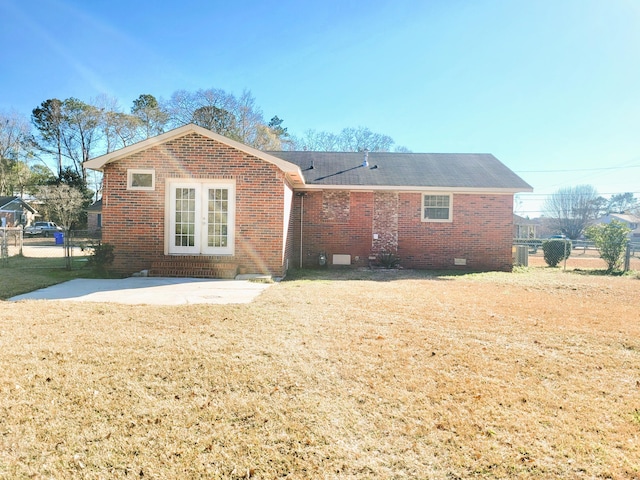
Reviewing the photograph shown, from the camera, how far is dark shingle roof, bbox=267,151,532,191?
1311 centimetres

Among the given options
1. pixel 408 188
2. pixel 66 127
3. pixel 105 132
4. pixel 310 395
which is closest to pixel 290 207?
pixel 408 188

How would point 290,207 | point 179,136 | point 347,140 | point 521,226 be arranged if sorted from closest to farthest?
point 179,136 < point 290,207 < point 521,226 < point 347,140

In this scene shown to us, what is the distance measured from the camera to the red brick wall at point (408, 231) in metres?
13.1

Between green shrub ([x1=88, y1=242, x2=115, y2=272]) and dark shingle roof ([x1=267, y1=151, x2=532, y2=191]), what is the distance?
21.5 feet

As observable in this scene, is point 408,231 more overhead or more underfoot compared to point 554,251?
more overhead

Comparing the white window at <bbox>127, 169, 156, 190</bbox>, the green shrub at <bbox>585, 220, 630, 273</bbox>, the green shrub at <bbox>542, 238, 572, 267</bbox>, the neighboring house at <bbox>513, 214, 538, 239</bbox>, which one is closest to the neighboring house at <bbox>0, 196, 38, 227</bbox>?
the white window at <bbox>127, 169, 156, 190</bbox>

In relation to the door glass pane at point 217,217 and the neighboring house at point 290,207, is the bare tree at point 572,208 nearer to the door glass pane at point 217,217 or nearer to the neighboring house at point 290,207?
the neighboring house at point 290,207

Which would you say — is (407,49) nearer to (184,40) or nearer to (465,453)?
(184,40)

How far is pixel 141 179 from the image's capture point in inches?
385

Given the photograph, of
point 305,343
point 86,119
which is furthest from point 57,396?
point 86,119

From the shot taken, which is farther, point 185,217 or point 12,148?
point 12,148

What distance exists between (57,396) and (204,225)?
723cm

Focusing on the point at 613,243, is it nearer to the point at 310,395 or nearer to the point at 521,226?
the point at 310,395

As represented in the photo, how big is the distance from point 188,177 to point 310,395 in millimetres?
7990
